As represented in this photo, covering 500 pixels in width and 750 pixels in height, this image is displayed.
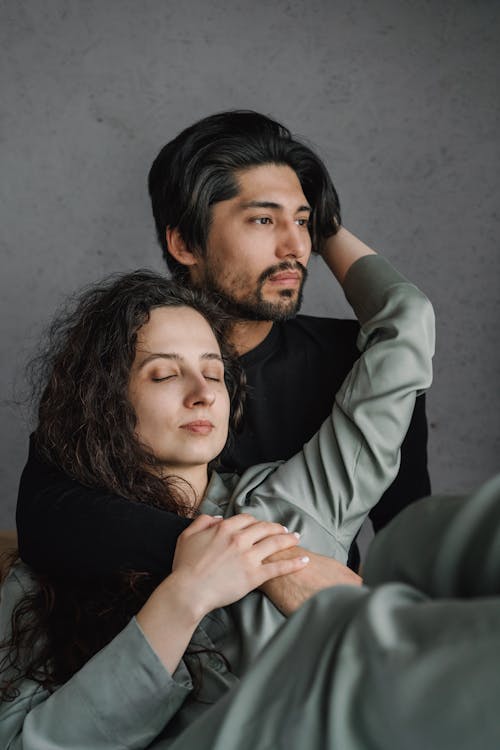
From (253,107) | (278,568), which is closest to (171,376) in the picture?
(278,568)

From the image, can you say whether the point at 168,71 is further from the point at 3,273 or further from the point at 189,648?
the point at 189,648

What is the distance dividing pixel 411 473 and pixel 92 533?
914 mm

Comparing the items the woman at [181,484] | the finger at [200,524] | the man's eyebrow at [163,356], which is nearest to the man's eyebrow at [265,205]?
the woman at [181,484]

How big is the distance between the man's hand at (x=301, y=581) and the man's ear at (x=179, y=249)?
3.43 ft

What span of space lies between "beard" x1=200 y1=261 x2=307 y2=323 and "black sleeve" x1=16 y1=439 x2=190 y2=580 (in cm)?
66

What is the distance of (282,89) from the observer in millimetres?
2895

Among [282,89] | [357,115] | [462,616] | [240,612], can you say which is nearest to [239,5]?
[282,89]

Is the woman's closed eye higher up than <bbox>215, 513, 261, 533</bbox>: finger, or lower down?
higher up

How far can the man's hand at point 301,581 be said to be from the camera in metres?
1.37

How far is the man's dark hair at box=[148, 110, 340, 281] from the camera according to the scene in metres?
2.21

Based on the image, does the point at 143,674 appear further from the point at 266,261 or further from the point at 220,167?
the point at 220,167

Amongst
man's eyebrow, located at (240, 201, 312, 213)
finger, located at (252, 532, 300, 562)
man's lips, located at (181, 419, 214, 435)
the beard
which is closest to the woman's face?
man's lips, located at (181, 419, 214, 435)

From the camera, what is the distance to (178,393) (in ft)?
5.29

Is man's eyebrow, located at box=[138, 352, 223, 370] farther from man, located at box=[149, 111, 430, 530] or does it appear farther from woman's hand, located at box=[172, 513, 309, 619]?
man, located at box=[149, 111, 430, 530]
